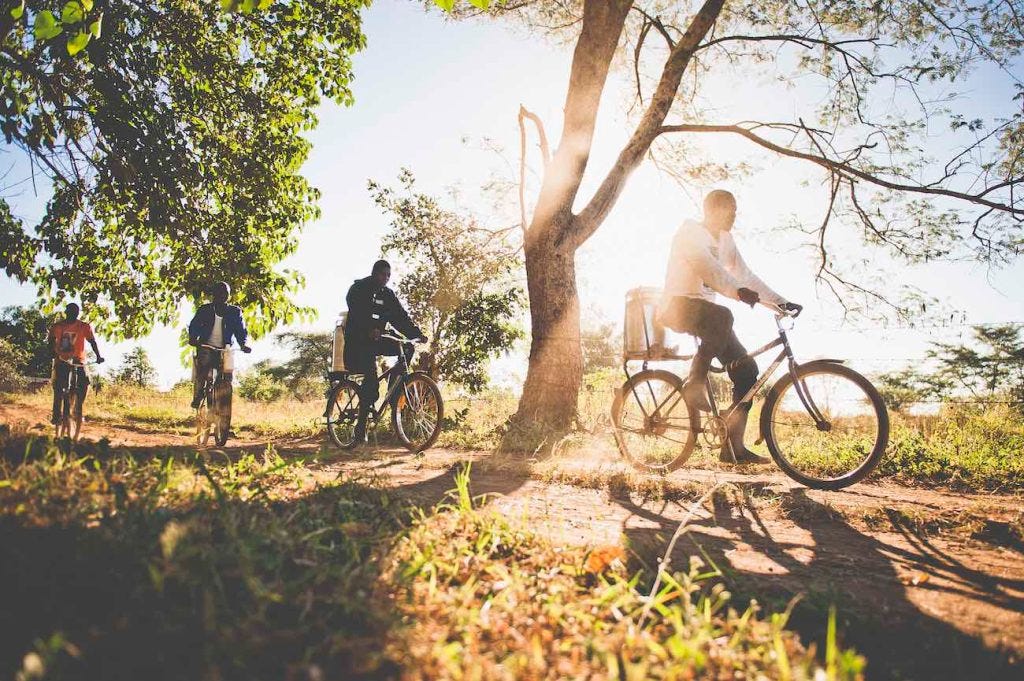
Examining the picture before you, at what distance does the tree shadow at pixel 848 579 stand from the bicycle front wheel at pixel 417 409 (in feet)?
10.6

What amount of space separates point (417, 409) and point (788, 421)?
4053 millimetres

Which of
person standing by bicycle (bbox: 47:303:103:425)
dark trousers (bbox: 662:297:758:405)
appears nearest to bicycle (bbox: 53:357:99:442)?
person standing by bicycle (bbox: 47:303:103:425)

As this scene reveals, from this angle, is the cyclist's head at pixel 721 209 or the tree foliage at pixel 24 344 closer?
the cyclist's head at pixel 721 209

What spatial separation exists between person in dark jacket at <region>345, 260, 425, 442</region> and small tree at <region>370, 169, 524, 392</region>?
5.32m

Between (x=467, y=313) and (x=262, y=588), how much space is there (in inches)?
486

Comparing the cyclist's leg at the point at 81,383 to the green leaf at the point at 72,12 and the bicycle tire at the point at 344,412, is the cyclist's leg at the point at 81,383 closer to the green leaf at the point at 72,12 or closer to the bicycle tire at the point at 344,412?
the bicycle tire at the point at 344,412

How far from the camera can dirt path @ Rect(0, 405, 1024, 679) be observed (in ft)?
4.99

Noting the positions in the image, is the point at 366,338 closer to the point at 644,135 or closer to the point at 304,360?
the point at 644,135

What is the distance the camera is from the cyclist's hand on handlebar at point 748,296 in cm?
403

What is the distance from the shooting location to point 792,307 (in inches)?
157

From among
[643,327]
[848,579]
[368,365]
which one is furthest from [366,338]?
[848,579]

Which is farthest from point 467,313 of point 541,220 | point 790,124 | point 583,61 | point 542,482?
point 542,482

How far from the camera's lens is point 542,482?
3.92 metres

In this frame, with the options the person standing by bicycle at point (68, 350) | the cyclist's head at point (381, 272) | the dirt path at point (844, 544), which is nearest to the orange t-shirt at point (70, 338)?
the person standing by bicycle at point (68, 350)
